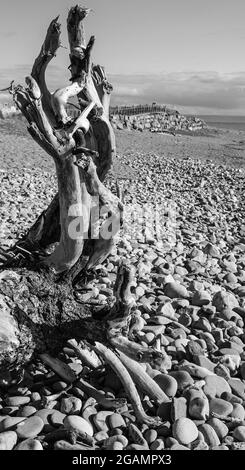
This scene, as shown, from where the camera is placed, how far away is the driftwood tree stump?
4.16 meters

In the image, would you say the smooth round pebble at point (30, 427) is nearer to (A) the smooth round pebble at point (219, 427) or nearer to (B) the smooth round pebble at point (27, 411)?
(B) the smooth round pebble at point (27, 411)

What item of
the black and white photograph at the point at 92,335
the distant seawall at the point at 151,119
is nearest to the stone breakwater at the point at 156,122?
the distant seawall at the point at 151,119

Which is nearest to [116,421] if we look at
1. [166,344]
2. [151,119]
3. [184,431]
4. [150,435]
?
[150,435]

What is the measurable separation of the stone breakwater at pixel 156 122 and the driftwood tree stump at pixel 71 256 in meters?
26.6

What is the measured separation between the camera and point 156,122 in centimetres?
3994

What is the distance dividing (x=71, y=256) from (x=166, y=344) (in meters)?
1.63

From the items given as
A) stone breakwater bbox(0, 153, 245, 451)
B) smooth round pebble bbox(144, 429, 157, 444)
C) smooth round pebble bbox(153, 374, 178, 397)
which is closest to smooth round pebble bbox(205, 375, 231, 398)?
Answer: stone breakwater bbox(0, 153, 245, 451)

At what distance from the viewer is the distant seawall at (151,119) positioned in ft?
111

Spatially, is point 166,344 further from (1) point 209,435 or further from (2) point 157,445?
(2) point 157,445

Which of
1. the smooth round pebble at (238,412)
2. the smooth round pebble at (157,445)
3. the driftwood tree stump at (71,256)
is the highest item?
the driftwood tree stump at (71,256)

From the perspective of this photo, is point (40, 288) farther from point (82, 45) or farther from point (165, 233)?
point (165, 233)

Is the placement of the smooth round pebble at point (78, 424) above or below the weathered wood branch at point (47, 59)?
below

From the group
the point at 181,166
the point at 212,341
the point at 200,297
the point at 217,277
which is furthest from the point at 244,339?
the point at 181,166

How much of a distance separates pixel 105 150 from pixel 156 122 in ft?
118
